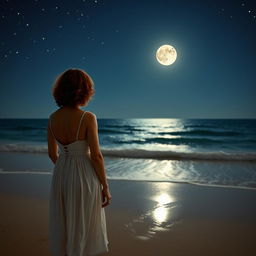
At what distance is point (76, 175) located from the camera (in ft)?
5.16

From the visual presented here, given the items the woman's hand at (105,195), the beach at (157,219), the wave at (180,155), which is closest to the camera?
the woman's hand at (105,195)

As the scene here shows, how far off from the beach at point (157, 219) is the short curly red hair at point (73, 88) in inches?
60.1

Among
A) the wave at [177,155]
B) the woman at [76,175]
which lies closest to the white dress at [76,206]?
the woman at [76,175]

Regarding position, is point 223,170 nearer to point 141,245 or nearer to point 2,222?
point 141,245

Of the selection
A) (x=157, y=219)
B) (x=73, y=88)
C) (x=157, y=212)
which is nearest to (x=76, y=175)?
(x=73, y=88)

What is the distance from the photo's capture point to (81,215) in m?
1.59

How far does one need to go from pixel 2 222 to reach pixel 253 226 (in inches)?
119

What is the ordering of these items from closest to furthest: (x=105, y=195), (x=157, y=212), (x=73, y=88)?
1. (x=73, y=88)
2. (x=105, y=195)
3. (x=157, y=212)

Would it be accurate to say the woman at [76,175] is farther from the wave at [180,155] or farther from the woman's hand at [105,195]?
the wave at [180,155]

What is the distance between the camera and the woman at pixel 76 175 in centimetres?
151

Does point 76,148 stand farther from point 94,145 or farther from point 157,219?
point 157,219

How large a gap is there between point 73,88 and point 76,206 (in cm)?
79

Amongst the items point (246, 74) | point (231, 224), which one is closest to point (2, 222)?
point (231, 224)

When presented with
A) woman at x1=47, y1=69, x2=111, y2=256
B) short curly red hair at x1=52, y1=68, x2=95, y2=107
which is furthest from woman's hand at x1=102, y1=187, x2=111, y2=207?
short curly red hair at x1=52, y1=68, x2=95, y2=107
